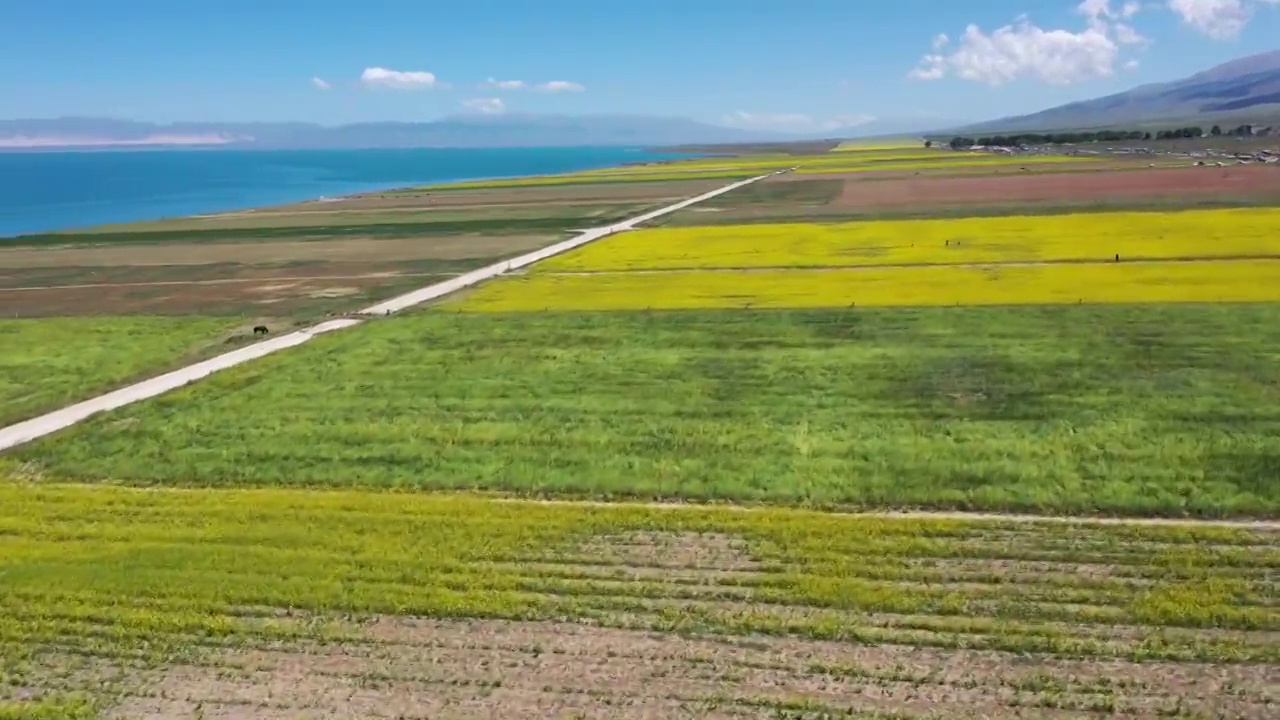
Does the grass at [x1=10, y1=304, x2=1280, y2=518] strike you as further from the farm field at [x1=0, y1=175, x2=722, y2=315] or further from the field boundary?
the farm field at [x1=0, y1=175, x2=722, y2=315]

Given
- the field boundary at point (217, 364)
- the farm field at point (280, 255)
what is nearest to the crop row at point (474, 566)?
the field boundary at point (217, 364)

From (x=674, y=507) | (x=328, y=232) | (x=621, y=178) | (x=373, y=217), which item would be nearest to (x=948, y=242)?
(x=674, y=507)

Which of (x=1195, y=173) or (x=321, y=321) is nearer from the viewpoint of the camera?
(x=321, y=321)

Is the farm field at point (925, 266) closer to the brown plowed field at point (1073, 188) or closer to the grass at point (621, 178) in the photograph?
the brown plowed field at point (1073, 188)

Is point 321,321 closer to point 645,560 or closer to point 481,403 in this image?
point 481,403

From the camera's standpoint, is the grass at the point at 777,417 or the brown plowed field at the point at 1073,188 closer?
the grass at the point at 777,417

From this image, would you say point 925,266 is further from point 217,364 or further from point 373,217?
point 373,217

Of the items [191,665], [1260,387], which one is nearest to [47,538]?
[191,665]
